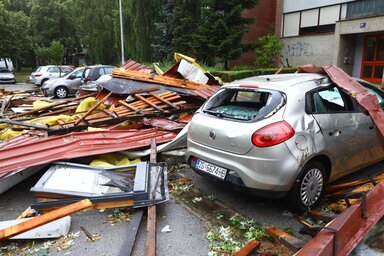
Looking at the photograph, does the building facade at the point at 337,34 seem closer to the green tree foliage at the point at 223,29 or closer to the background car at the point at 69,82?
the green tree foliage at the point at 223,29

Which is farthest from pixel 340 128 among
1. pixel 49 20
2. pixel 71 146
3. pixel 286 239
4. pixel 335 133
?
pixel 49 20

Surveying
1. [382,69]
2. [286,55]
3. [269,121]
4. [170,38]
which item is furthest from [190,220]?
[170,38]

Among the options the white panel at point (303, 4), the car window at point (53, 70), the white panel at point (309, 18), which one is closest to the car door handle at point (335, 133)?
the white panel at point (303, 4)

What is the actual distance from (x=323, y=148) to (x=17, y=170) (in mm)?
4084

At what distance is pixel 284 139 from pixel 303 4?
738 inches

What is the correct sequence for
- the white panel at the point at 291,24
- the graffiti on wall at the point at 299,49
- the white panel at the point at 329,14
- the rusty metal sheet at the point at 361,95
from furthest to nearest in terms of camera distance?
the white panel at the point at 291,24 < the graffiti on wall at the point at 299,49 < the white panel at the point at 329,14 < the rusty metal sheet at the point at 361,95

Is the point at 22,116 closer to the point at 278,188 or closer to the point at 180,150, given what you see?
the point at 180,150

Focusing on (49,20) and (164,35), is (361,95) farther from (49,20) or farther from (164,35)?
(49,20)

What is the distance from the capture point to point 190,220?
3.86 metres

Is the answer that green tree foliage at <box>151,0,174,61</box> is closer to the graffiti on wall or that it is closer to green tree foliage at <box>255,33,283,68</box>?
green tree foliage at <box>255,33,283,68</box>

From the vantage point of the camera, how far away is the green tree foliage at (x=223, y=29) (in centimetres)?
1727

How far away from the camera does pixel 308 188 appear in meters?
3.75

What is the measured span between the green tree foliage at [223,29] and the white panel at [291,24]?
3.87m

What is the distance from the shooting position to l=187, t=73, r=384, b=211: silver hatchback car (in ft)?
11.3
